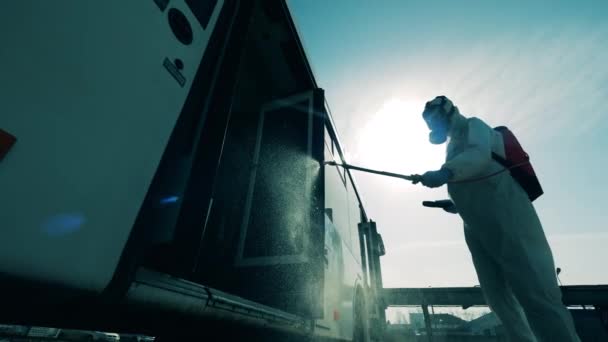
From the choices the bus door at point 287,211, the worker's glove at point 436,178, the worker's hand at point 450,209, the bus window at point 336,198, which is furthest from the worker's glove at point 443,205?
the bus door at point 287,211

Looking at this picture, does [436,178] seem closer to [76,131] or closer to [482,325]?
[76,131]

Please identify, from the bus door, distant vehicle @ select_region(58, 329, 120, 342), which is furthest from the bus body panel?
the bus door

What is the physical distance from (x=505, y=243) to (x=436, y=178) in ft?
2.16

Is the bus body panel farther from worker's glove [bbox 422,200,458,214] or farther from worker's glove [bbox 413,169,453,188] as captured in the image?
worker's glove [bbox 422,200,458,214]

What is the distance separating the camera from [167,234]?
730 mm

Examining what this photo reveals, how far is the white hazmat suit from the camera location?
1738 millimetres

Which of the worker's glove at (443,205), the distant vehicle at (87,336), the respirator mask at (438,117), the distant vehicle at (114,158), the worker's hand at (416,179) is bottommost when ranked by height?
the distant vehicle at (87,336)

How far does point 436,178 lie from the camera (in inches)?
86.0

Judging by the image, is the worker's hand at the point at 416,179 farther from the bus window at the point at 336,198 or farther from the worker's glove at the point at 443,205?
the bus window at the point at 336,198

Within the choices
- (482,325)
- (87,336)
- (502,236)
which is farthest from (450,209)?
(482,325)

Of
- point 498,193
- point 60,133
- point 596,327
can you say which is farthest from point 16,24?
point 596,327

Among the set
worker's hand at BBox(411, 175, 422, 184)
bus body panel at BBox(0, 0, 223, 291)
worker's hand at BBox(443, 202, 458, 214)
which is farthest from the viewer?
worker's hand at BBox(443, 202, 458, 214)

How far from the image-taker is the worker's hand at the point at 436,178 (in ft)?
7.07

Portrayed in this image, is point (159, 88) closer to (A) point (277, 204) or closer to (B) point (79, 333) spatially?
(B) point (79, 333)
